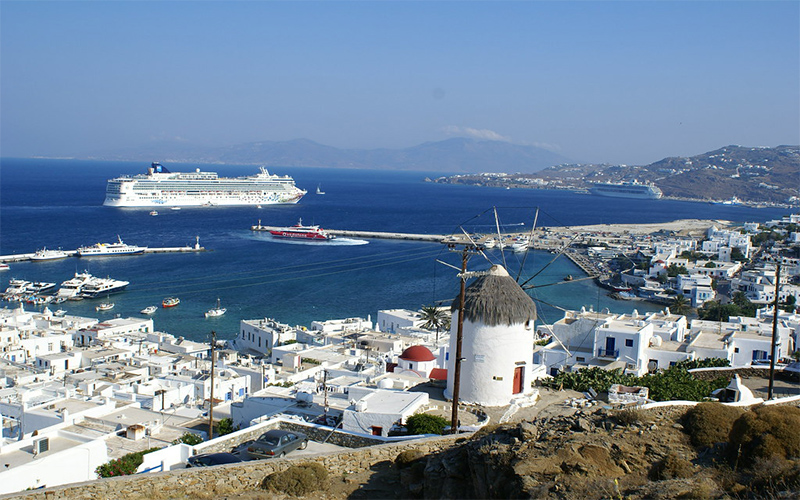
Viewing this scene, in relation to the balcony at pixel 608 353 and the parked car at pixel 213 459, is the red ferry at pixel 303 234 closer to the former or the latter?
the balcony at pixel 608 353

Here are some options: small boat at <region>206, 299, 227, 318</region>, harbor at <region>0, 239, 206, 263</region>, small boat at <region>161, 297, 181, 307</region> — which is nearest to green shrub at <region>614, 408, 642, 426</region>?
small boat at <region>206, 299, 227, 318</region>

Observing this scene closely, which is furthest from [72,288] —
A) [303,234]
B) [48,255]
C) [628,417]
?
[628,417]

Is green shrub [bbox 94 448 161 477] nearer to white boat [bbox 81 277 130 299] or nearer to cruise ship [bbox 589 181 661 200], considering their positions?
white boat [bbox 81 277 130 299]

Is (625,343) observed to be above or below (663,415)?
below

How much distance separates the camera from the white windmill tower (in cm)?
909

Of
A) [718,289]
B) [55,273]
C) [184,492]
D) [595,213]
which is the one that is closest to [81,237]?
[55,273]

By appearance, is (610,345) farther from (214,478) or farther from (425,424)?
(214,478)

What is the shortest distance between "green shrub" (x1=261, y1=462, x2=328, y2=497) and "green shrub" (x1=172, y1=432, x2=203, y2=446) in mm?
4401

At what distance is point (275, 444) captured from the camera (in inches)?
289

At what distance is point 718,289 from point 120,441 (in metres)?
38.9

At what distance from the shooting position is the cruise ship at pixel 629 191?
152 meters

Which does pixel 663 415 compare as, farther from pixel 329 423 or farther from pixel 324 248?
pixel 324 248

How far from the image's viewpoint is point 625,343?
15336mm

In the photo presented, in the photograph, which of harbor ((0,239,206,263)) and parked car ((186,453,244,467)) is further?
harbor ((0,239,206,263))
